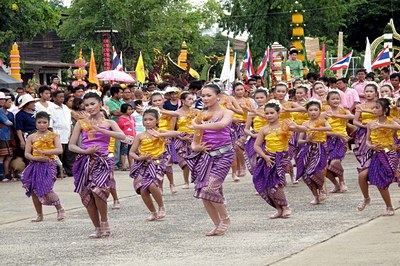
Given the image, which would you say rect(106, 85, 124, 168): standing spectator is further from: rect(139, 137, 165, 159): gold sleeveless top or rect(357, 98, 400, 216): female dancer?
rect(357, 98, 400, 216): female dancer

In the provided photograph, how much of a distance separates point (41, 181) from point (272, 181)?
2.97m

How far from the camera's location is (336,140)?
Answer: 15047mm

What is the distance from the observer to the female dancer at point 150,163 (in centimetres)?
1229

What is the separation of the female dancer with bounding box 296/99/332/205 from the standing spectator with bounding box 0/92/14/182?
637 cm

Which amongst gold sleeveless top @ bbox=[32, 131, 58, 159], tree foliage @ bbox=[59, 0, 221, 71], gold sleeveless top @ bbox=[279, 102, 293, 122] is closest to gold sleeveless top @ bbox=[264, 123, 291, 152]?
gold sleeveless top @ bbox=[279, 102, 293, 122]

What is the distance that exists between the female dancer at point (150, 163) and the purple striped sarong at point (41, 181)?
43.4 inches

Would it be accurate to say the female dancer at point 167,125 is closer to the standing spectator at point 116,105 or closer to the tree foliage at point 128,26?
the standing spectator at point 116,105

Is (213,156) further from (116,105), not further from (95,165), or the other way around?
(116,105)

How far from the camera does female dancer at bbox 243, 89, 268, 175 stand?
15.0 metres

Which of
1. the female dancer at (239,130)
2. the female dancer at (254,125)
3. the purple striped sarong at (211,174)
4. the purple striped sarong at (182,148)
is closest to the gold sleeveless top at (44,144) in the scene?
the purple striped sarong at (211,174)

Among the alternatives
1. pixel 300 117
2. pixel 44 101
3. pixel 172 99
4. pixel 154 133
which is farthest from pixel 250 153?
pixel 44 101

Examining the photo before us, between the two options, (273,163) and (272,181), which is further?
(273,163)

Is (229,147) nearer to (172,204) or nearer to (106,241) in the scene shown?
(106,241)

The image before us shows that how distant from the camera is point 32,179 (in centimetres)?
1270
